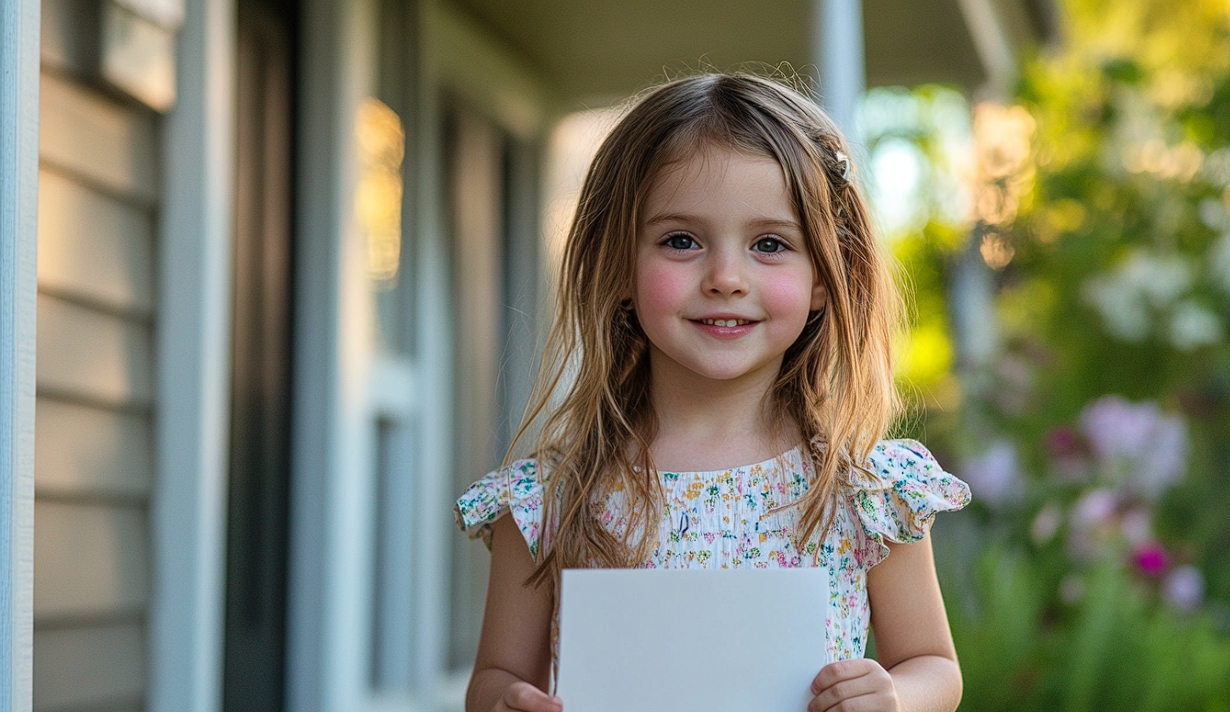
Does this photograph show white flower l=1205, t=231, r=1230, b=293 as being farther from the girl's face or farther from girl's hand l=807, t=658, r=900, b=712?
girl's hand l=807, t=658, r=900, b=712

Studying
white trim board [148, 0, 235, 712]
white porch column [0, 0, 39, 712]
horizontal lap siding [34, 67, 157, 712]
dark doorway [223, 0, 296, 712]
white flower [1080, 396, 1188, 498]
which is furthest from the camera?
white flower [1080, 396, 1188, 498]

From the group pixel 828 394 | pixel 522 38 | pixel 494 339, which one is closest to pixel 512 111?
pixel 522 38

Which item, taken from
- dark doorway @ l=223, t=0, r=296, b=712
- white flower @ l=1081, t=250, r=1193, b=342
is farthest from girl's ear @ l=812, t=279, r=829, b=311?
white flower @ l=1081, t=250, r=1193, b=342

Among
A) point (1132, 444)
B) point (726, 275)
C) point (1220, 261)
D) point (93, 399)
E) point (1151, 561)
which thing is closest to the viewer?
point (726, 275)

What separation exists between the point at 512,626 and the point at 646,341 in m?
0.37

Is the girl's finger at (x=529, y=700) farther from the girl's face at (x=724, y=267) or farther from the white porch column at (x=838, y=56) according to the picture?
the white porch column at (x=838, y=56)

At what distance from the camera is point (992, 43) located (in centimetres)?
466

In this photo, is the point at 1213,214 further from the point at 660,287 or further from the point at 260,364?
the point at 660,287

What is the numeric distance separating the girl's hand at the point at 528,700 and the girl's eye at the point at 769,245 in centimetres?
50

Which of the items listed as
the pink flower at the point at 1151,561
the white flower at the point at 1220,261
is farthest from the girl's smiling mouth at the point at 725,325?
the white flower at the point at 1220,261

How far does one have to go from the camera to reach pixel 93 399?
1.82 m

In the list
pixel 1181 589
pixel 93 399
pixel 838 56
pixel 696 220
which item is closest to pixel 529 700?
pixel 696 220

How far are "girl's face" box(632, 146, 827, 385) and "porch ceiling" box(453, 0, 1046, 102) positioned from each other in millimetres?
1987

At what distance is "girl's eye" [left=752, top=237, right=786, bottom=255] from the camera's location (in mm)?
1135
